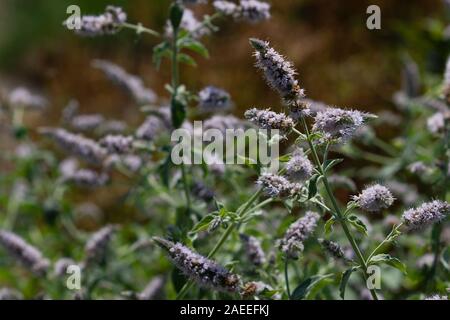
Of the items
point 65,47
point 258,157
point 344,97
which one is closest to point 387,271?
point 258,157

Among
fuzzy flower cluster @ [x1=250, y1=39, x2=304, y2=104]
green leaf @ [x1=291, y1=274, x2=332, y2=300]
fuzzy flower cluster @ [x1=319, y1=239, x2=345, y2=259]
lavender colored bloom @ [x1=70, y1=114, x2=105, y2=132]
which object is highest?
lavender colored bloom @ [x1=70, y1=114, x2=105, y2=132]

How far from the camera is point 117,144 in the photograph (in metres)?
2.66

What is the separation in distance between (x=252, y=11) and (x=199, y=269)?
1.16m

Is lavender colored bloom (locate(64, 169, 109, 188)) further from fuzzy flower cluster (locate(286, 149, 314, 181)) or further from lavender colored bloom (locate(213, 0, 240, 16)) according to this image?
fuzzy flower cluster (locate(286, 149, 314, 181))

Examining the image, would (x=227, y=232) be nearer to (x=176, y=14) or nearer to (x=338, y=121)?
(x=338, y=121)

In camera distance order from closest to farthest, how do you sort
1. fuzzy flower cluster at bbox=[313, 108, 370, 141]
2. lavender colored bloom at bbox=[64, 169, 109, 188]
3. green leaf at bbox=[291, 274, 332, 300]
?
fuzzy flower cluster at bbox=[313, 108, 370, 141] → green leaf at bbox=[291, 274, 332, 300] → lavender colored bloom at bbox=[64, 169, 109, 188]

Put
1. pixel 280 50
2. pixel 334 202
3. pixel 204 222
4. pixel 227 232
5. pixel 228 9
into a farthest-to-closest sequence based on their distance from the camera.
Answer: pixel 280 50 < pixel 228 9 < pixel 227 232 < pixel 204 222 < pixel 334 202

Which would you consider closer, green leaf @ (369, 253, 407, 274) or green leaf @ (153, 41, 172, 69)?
Result: green leaf @ (369, 253, 407, 274)

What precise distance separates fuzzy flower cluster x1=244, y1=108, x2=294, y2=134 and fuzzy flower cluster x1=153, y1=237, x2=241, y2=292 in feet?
1.33

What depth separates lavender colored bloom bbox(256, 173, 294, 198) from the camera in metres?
1.83

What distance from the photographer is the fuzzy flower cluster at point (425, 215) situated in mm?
1854

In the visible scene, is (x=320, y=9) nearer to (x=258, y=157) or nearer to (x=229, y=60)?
(x=229, y=60)

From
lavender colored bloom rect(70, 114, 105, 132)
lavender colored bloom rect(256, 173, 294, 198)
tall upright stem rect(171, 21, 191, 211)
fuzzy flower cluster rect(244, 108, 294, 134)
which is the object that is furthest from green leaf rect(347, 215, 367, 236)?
lavender colored bloom rect(70, 114, 105, 132)

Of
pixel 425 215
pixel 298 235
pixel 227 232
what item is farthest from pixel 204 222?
pixel 425 215
